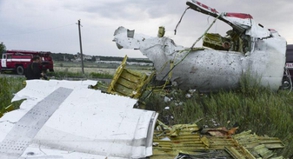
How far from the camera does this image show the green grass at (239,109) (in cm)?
595

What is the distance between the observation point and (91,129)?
13.2 ft

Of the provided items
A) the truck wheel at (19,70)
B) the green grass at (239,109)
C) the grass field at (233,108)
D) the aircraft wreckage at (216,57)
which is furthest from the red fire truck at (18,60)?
the green grass at (239,109)

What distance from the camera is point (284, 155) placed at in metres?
5.02

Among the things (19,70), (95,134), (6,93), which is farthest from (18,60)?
(95,134)

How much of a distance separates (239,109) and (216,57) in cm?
140

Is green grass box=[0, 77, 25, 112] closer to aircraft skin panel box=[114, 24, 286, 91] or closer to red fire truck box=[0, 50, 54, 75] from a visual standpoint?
aircraft skin panel box=[114, 24, 286, 91]

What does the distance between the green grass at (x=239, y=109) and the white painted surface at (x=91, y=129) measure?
1.99 metres

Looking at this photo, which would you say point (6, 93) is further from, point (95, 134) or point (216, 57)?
point (216, 57)

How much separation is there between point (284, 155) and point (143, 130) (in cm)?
238

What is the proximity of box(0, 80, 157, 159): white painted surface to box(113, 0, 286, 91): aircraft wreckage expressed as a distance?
258 cm

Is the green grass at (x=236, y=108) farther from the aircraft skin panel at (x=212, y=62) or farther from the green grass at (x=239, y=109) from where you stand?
the aircraft skin panel at (x=212, y=62)

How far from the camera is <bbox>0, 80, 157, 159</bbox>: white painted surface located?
12.3ft

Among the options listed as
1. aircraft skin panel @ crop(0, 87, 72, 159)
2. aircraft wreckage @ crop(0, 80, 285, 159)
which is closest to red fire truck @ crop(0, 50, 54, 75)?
aircraft wreckage @ crop(0, 80, 285, 159)

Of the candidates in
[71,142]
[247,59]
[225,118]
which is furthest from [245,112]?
[71,142]
